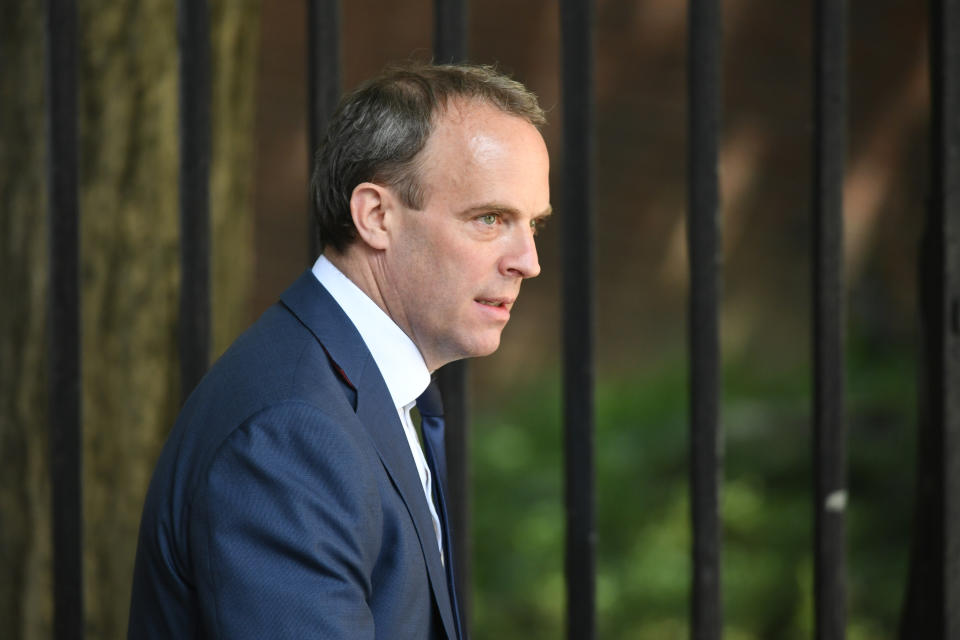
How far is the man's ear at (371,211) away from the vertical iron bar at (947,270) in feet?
3.66

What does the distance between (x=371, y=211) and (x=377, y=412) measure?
0.91 feet

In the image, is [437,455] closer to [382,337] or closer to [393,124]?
[382,337]

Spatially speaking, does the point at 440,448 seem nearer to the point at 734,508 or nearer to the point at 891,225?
the point at 734,508

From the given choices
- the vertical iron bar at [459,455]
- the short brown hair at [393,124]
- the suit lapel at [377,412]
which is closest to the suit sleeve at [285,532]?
the suit lapel at [377,412]

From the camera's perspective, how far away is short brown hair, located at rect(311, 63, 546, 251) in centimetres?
142

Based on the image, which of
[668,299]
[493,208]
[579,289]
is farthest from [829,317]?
[668,299]

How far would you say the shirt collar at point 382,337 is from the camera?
56.6 inches

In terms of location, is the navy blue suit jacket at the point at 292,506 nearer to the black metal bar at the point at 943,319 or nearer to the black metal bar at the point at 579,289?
the black metal bar at the point at 579,289

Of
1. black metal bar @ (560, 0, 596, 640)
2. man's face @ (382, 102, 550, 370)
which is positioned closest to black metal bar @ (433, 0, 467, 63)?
black metal bar @ (560, 0, 596, 640)

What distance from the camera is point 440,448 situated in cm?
163

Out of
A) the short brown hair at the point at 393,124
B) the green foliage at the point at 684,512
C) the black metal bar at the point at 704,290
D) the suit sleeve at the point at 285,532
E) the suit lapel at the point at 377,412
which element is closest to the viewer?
the suit sleeve at the point at 285,532

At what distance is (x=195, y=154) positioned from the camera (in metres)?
1.99

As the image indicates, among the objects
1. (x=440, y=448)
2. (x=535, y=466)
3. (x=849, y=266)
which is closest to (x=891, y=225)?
(x=849, y=266)

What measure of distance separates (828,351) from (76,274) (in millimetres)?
1388
